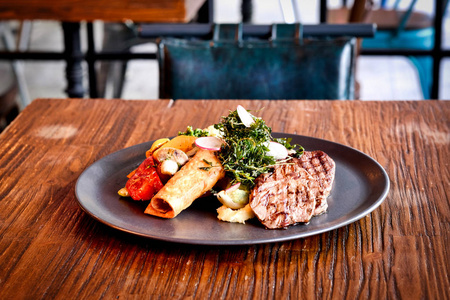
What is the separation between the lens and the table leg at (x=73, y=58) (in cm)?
289

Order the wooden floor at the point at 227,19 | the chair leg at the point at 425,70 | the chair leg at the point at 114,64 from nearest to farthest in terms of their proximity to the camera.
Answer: the chair leg at the point at 425,70, the chair leg at the point at 114,64, the wooden floor at the point at 227,19

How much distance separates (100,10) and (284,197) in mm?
2091

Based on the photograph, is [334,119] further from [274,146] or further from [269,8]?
[269,8]

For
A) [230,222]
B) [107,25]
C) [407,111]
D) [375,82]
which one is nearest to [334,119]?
[407,111]

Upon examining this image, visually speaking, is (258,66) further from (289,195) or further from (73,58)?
(73,58)

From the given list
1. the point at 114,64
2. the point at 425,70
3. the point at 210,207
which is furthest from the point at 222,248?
the point at 114,64

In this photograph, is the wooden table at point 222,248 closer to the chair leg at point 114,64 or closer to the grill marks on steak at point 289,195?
the grill marks on steak at point 289,195

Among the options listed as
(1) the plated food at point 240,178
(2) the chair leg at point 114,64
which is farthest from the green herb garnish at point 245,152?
(2) the chair leg at point 114,64

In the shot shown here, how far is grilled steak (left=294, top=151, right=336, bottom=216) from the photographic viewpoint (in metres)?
0.91

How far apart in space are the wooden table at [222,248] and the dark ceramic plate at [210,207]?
0.03m

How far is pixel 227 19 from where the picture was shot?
6.24 m

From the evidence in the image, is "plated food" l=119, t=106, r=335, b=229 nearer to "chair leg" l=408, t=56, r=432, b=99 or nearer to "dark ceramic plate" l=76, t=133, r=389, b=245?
"dark ceramic plate" l=76, t=133, r=389, b=245

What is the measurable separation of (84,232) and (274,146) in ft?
1.27

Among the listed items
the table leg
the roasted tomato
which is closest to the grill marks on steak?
the roasted tomato
